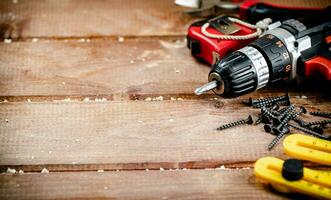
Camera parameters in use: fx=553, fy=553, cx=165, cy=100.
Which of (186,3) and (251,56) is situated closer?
(251,56)

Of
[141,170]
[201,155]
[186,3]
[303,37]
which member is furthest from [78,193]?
[186,3]

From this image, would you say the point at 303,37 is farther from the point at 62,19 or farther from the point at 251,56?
the point at 62,19

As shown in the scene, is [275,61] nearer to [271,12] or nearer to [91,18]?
[271,12]

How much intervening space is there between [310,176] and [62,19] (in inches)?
28.6

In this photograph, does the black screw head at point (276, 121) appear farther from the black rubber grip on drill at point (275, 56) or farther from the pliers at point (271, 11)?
the pliers at point (271, 11)

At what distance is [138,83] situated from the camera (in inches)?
44.5

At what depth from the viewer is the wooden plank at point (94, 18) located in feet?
4.18

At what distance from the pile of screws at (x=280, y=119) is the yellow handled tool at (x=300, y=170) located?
0.06 meters

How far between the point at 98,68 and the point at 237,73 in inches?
12.5

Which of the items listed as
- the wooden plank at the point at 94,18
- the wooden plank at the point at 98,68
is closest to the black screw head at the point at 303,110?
the wooden plank at the point at 98,68

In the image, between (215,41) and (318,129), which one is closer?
(318,129)

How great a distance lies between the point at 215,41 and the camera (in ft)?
3.73

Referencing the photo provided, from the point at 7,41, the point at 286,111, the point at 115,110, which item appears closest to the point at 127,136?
the point at 115,110

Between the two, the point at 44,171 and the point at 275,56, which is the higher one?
the point at 275,56
